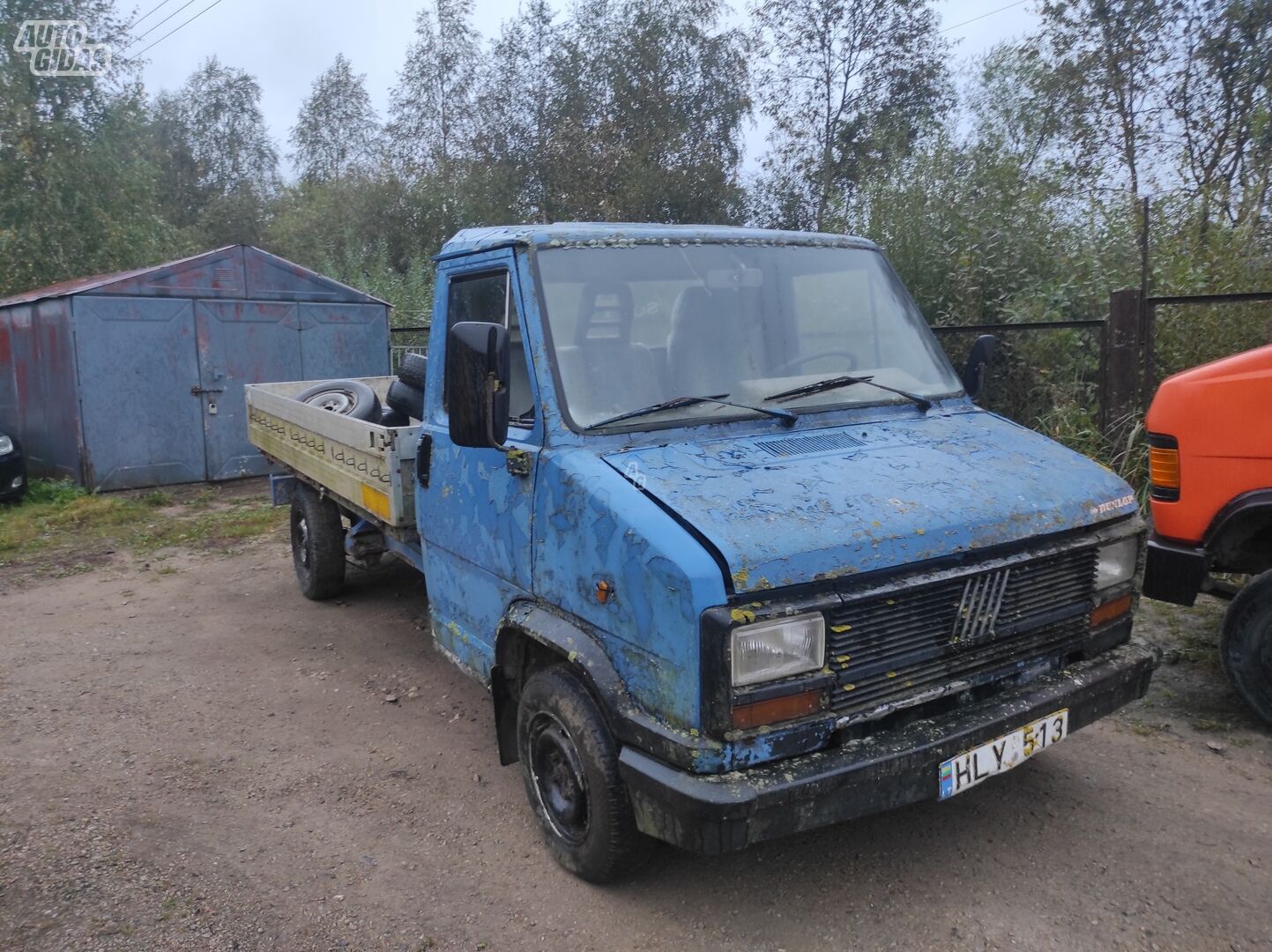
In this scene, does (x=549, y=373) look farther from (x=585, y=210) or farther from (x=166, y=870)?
(x=585, y=210)

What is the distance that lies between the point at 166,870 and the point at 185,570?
499cm

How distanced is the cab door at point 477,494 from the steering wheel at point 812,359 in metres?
1.00

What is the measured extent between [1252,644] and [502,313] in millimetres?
3447

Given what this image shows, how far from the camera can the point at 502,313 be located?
359 centimetres

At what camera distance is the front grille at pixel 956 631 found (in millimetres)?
2686

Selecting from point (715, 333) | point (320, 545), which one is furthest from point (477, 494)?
point (320, 545)

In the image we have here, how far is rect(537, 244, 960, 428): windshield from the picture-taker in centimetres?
334

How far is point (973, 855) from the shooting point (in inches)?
127

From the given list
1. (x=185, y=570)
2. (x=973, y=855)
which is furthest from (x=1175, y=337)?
(x=185, y=570)

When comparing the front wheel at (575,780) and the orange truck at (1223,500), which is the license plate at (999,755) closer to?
the front wheel at (575,780)

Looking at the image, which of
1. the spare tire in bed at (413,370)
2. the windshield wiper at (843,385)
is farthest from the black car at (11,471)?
the windshield wiper at (843,385)

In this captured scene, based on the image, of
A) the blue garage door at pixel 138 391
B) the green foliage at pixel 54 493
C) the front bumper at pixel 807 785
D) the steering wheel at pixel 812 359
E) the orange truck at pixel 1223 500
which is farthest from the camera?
the blue garage door at pixel 138 391

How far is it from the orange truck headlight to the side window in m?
2.87

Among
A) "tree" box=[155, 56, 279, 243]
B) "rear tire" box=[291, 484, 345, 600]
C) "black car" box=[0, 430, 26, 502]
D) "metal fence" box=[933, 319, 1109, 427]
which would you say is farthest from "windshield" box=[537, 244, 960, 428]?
"tree" box=[155, 56, 279, 243]
